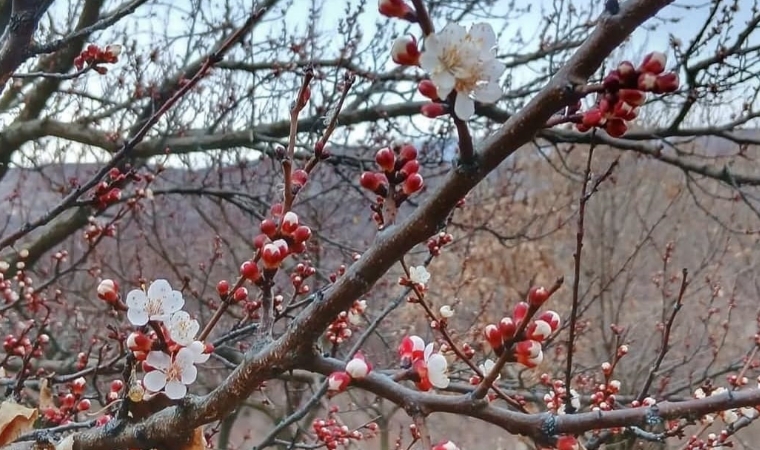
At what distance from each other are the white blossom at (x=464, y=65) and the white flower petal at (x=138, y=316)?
0.34 metres

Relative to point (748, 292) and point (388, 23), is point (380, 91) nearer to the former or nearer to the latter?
point (388, 23)

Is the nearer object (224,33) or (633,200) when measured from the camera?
(224,33)

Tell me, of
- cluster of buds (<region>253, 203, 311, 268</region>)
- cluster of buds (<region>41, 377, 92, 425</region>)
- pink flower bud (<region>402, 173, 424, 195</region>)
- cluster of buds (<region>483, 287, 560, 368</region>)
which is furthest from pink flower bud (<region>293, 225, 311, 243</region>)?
cluster of buds (<region>41, 377, 92, 425</region>)

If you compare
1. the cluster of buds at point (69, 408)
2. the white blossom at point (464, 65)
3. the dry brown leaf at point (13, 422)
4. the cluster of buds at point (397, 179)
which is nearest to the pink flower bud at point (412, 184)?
the cluster of buds at point (397, 179)

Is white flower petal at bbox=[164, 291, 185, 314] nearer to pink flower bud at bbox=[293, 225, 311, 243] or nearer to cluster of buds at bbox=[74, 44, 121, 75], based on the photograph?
pink flower bud at bbox=[293, 225, 311, 243]

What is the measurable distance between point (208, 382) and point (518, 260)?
360 cm

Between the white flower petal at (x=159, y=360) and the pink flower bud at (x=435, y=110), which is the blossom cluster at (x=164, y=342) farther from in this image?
the pink flower bud at (x=435, y=110)

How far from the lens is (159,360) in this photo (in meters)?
0.69

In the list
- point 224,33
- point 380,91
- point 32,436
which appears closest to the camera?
point 32,436

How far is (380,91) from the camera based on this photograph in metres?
3.99

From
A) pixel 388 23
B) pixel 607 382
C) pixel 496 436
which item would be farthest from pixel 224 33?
pixel 496 436

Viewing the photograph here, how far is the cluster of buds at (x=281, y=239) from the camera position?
0.68 m

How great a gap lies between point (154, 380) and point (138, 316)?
0.07 m

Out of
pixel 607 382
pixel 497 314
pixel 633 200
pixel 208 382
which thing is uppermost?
pixel 633 200
